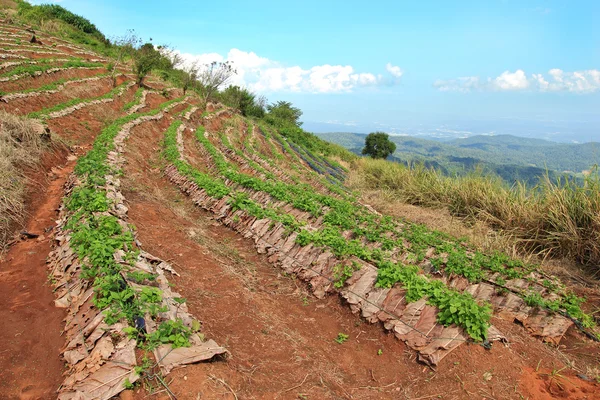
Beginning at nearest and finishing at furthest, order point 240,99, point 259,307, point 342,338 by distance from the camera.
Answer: point 342,338
point 259,307
point 240,99

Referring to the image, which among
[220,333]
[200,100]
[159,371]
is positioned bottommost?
[220,333]

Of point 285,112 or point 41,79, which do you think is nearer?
point 41,79

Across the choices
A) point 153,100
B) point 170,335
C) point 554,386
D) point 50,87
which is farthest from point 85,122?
point 554,386

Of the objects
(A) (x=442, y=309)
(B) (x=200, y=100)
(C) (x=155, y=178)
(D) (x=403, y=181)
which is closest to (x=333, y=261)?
(A) (x=442, y=309)

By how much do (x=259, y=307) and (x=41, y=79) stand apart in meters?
19.1

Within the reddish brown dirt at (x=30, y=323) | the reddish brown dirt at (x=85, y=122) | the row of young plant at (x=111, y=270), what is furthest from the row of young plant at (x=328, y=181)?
the reddish brown dirt at (x=85, y=122)

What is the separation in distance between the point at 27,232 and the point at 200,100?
26674mm

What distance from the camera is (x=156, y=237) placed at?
740cm

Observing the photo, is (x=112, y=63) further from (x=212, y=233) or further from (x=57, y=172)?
(x=212, y=233)

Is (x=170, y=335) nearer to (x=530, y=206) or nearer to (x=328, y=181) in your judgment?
(x=530, y=206)

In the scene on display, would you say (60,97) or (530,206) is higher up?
(60,97)

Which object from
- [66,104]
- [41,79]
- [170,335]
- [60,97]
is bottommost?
[170,335]

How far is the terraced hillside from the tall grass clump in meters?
1.87

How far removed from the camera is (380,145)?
51812 millimetres
